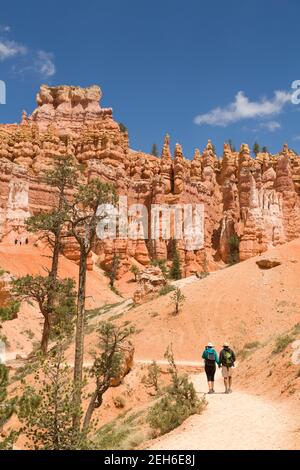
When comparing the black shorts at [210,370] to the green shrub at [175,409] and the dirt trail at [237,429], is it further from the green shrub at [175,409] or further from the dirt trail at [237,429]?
the dirt trail at [237,429]

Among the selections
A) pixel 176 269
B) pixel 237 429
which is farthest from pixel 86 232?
pixel 176 269

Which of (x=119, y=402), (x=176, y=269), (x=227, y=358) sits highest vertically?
(x=176, y=269)

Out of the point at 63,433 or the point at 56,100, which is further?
the point at 56,100

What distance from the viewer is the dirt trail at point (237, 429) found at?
863 centimetres

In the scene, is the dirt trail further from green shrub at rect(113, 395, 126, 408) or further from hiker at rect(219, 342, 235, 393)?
green shrub at rect(113, 395, 126, 408)

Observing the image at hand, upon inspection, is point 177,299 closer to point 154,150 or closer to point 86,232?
point 86,232

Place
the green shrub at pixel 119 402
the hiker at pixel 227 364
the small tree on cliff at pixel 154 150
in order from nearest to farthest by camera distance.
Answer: the hiker at pixel 227 364 < the green shrub at pixel 119 402 < the small tree on cliff at pixel 154 150

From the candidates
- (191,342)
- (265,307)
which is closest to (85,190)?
(191,342)

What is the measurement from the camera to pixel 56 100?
8756 centimetres

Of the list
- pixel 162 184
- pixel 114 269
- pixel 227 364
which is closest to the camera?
pixel 227 364

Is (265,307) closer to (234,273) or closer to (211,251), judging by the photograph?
(234,273)

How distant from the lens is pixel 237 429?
9680 millimetres

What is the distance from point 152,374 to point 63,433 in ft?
32.2

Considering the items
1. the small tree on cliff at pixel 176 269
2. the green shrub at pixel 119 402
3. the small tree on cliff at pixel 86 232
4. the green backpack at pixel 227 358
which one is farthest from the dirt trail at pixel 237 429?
the small tree on cliff at pixel 176 269
